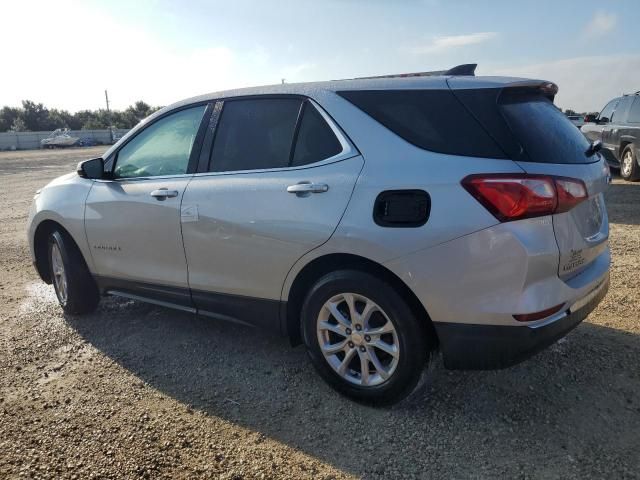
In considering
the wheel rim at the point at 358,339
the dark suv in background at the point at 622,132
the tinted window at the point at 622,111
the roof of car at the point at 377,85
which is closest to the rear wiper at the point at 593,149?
the roof of car at the point at 377,85

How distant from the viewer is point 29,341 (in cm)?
416

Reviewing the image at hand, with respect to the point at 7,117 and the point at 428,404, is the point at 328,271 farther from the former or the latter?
the point at 7,117

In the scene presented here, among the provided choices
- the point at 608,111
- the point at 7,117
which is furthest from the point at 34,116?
the point at 608,111

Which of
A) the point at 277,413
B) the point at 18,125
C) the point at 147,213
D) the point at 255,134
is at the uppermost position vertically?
the point at 255,134

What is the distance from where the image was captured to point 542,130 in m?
2.78

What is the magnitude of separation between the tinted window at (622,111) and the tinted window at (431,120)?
35.4ft

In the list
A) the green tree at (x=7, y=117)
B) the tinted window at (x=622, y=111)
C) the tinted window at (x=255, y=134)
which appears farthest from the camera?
the green tree at (x=7, y=117)

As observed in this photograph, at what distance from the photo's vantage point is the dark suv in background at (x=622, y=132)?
36.7ft

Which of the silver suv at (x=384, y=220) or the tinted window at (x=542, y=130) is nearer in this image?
the silver suv at (x=384, y=220)

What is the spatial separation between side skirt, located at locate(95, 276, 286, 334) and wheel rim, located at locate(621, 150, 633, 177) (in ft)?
35.2

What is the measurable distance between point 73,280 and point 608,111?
491 inches

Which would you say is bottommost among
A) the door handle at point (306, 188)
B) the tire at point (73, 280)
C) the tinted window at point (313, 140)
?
the tire at point (73, 280)

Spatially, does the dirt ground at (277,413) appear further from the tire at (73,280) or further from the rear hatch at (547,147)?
the rear hatch at (547,147)

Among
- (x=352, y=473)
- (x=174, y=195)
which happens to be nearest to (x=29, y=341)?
(x=174, y=195)
